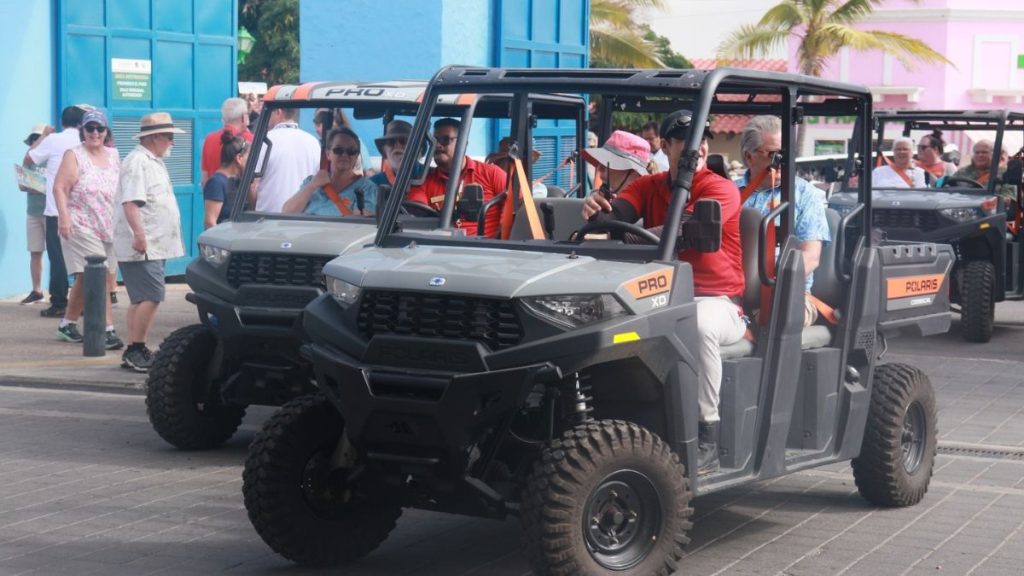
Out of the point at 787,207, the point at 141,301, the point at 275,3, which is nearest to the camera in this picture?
the point at 787,207

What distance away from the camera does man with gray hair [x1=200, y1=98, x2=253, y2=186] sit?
12.9m

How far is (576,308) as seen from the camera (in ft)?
18.9

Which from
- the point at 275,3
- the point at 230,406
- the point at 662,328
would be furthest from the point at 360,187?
the point at 275,3

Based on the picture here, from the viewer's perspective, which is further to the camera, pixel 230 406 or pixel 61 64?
pixel 61 64

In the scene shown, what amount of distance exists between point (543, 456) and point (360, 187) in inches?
165

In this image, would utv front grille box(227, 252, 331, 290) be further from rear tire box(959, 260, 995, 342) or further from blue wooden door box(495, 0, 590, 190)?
rear tire box(959, 260, 995, 342)

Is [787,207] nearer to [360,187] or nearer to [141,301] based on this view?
[360,187]

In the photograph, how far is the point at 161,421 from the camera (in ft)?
29.0

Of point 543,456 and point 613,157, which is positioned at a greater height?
point 613,157

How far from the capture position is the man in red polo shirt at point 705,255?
6.32m

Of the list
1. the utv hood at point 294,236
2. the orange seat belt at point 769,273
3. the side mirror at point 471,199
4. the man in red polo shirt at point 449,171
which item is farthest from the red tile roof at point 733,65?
the side mirror at point 471,199

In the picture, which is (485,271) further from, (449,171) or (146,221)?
(146,221)

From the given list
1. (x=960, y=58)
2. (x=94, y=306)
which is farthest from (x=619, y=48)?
(x=94, y=306)

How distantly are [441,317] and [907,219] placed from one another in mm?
9677
